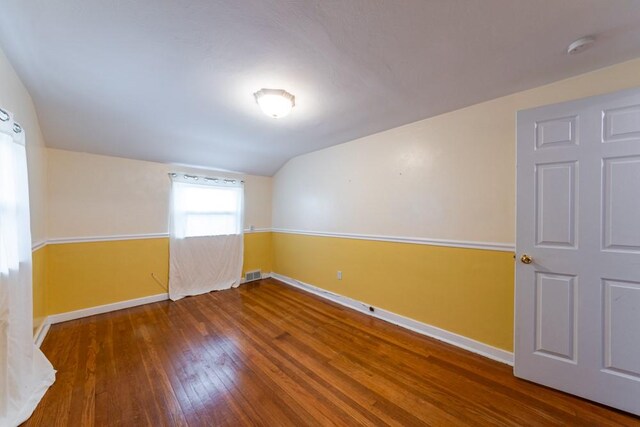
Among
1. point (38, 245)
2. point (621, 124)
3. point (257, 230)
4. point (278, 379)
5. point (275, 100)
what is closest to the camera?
point (621, 124)

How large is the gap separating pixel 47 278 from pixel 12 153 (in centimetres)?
194

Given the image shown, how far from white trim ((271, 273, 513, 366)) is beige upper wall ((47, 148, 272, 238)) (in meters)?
2.66

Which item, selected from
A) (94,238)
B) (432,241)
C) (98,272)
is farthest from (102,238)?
(432,241)

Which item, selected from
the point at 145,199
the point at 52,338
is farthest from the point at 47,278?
the point at 145,199

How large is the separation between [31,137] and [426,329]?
411cm

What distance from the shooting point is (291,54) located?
1.54 metres

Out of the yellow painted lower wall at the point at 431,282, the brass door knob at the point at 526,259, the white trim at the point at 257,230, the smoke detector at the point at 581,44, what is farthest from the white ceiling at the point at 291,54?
the white trim at the point at 257,230

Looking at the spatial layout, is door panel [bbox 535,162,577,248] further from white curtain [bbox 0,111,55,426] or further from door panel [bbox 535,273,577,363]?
white curtain [bbox 0,111,55,426]

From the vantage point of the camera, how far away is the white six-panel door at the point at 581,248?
1.47 metres

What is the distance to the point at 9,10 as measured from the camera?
3.96ft

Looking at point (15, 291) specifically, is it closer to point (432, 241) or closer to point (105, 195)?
point (105, 195)

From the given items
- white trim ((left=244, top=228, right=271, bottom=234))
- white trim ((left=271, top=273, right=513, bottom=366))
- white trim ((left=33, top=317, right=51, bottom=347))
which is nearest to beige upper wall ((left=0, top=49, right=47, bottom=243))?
white trim ((left=33, top=317, right=51, bottom=347))

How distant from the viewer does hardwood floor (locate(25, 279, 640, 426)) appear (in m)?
1.44

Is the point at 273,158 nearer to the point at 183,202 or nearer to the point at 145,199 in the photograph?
the point at 183,202
